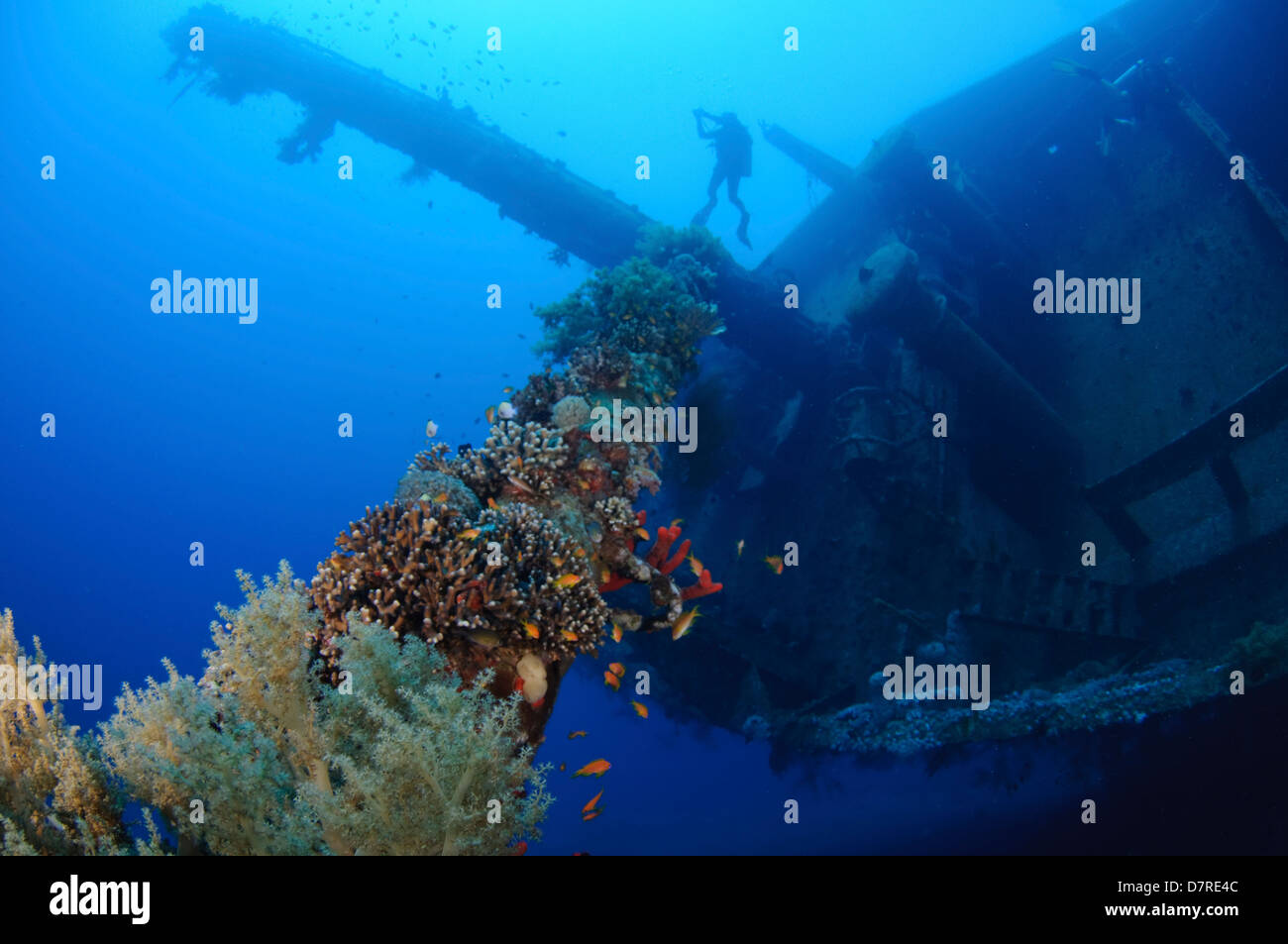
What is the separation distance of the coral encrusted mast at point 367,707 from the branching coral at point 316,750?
0.04ft

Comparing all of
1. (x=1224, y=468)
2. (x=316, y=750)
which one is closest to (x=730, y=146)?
(x=1224, y=468)

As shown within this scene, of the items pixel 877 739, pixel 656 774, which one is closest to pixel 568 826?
pixel 656 774

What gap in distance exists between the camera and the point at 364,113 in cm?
1410

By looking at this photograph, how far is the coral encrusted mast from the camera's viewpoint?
11.7 ft

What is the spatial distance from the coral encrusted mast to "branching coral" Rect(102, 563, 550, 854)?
0.01m

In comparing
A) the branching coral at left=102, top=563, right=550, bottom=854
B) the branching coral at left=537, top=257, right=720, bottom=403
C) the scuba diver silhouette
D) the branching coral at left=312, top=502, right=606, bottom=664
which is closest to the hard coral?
the branching coral at left=312, top=502, right=606, bottom=664

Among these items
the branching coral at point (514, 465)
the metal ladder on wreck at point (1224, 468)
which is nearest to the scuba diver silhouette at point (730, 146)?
the metal ladder on wreck at point (1224, 468)

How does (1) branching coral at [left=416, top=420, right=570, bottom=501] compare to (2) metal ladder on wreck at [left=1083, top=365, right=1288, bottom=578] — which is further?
(2) metal ladder on wreck at [left=1083, top=365, right=1288, bottom=578]

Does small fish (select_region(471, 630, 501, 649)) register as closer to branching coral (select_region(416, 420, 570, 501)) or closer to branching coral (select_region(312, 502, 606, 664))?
branching coral (select_region(312, 502, 606, 664))

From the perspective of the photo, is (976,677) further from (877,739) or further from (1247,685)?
(1247,685)

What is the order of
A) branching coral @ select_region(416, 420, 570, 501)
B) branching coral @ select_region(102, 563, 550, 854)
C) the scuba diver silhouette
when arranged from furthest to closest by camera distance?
the scuba diver silhouette
branching coral @ select_region(416, 420, 570, 501)
branching coral @ select_region(102, 563, 550, 854)

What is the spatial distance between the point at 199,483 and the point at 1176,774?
130 m

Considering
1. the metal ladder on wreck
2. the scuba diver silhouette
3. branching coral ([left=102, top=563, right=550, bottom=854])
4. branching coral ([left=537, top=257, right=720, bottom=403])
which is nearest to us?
branching coral ([left=102, top=563, right=550, bottom=854])

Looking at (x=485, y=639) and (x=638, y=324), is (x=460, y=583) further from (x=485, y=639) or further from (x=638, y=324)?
(x=638, y=324)
